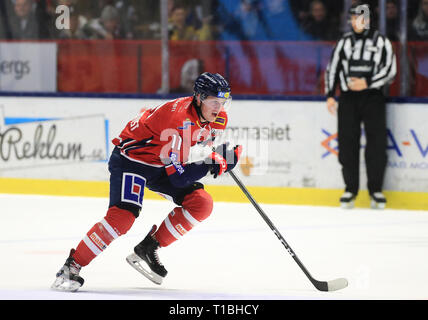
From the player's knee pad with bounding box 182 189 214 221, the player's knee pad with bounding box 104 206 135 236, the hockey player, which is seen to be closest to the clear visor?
the hockey player

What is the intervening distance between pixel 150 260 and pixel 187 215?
0.98ft

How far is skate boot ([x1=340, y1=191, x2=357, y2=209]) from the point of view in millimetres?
7012

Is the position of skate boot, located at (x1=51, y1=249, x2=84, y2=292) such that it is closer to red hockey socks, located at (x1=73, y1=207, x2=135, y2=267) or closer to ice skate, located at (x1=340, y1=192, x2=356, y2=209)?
red hockey socks, located at (x1=73, y1=207, x2=135, y2=267)

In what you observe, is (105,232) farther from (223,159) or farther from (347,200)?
(347,200)

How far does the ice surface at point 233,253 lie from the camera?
14.1ft

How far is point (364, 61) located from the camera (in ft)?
23.3

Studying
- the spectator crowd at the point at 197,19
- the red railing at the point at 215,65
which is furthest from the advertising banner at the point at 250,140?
the spectator crowd at the point at 197,19

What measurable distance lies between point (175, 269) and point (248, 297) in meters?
0.78

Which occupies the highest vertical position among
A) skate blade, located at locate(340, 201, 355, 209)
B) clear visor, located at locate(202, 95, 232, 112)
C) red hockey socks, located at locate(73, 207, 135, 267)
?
clear visor, located at locate(202, 95, 232, 112)

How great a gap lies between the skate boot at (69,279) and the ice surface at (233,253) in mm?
45

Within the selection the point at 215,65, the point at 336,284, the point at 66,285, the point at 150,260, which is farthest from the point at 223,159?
the point at 215,65

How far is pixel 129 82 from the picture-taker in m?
8.19

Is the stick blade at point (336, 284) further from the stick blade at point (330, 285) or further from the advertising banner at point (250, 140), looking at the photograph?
the advertising banner at point (250, 140)

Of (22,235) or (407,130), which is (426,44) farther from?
(22,235)
